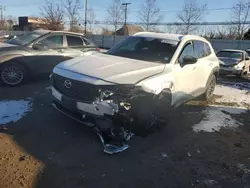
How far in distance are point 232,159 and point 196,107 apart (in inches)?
100

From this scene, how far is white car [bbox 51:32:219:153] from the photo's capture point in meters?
3.70

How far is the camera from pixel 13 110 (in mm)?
5098

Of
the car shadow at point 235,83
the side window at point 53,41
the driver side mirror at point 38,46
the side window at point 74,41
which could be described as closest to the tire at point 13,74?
the driver side mirror at point 38,46

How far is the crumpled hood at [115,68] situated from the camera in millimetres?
3861

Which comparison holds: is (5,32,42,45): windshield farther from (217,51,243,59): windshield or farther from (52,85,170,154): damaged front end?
(217,51,243,59): windshield

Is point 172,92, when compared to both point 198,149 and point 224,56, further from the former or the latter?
point 224,56

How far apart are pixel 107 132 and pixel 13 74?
427cm

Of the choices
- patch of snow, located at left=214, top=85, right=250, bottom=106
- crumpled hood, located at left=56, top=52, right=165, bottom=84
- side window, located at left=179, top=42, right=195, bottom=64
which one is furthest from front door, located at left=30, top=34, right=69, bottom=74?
patch of snow, located at left=214, top=85, right=250, bottom=106

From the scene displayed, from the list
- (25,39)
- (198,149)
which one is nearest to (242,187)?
(198,149)

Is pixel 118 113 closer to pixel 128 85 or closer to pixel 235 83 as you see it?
pixel 128 85

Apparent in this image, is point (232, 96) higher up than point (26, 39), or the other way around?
point (26, 39)

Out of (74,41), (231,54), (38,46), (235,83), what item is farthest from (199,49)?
(231,54)

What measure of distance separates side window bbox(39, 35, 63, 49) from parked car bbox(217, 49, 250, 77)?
8537 mm

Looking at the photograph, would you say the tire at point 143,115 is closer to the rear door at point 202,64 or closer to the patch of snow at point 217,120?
the patch of snow at point 217,120
